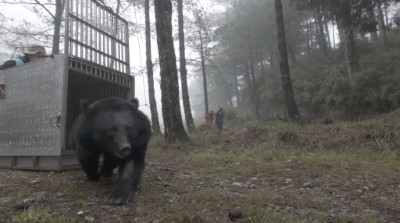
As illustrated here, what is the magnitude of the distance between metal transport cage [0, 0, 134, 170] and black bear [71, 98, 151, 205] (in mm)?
1442

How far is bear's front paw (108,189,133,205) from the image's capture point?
376 centimetres

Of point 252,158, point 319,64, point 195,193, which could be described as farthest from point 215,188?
point 319,64

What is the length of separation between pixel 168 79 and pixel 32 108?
13.0 ft

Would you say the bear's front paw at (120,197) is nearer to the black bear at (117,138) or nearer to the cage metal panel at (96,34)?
the black bear at (117,138)

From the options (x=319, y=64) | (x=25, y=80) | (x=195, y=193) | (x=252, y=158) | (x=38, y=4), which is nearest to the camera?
(x=195, y=193)

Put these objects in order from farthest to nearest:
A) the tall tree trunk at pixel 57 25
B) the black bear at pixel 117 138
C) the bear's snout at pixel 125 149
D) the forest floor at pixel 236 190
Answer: the tall tree trunk at pixel 57 25, the black bear at pixel 117 138, the bear's snout at pixel 125 149, the forest floor at pixel 236 190

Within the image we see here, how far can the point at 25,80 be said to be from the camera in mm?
6352

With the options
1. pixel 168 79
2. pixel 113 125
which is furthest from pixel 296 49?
pixel 113 125

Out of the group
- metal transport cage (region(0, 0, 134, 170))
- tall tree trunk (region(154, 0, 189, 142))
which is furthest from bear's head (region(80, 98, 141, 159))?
tall tree trunk (region(154, 0, 189, 142))

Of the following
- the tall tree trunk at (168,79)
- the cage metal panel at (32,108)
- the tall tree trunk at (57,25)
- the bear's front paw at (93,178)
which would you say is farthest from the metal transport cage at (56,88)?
the tall tree trunk at (57,25)

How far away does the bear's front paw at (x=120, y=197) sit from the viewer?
12.3 ft

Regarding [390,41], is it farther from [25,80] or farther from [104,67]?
[25,80]

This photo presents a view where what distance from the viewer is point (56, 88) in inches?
228

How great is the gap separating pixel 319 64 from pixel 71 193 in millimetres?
18305
